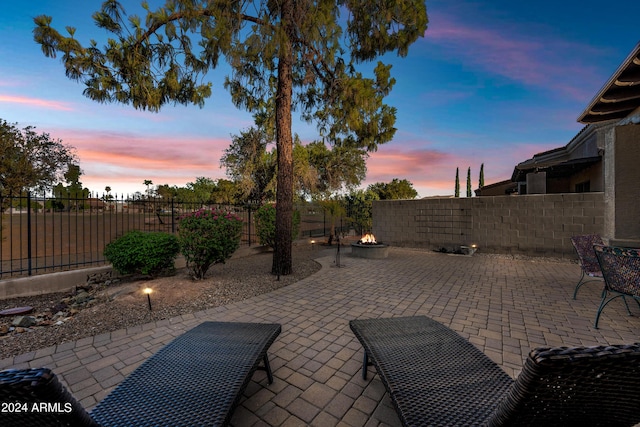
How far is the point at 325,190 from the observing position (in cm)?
2331

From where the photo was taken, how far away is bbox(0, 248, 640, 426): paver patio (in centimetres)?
205

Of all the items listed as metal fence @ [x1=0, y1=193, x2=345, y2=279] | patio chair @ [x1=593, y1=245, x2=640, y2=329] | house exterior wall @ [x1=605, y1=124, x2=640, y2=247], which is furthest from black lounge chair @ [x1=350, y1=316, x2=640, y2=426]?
house exterior wall @ [x1=605, y1=124, x2=640, y2=247]

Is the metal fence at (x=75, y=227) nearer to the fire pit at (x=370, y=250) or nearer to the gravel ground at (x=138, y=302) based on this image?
the gravel ground at (x=138, y=302)

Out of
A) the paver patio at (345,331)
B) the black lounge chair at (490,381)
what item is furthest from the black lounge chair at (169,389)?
the black lounge chair at (490,381)

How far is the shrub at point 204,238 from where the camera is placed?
5.11 meters

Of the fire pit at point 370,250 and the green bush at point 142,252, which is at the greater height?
the green bush at point 142,252

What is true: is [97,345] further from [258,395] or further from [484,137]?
[484,137]

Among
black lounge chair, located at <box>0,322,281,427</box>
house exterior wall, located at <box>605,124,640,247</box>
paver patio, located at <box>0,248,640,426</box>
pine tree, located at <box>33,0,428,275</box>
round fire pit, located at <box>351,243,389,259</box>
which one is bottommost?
paver patio, located at <box>0,248,640,426</box>

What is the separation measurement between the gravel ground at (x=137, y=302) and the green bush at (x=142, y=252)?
0.37 m

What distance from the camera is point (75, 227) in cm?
1329

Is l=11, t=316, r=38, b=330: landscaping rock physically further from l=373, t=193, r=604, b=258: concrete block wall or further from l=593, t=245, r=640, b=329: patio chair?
l=373, t=193, r=604, b=258: concrete block wall

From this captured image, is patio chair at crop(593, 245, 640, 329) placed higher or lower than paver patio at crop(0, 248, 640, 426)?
higher

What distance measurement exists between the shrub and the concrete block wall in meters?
7.38

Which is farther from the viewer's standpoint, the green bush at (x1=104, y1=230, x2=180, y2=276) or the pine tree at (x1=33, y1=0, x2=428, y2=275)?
the pine tree at (x1=33, y1=0, x2=428, y2=275)
